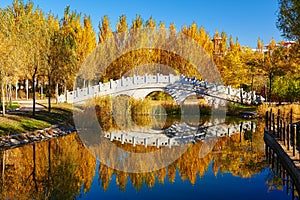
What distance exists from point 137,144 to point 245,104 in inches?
Answer: 593

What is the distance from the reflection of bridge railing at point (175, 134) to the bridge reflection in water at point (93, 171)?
146 cm

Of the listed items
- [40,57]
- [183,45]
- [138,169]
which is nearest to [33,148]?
[138,169]

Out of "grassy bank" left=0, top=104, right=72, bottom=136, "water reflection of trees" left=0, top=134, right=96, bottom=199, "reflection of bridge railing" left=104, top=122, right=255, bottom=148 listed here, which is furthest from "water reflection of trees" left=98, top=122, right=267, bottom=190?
"grassy bank" left=0, top=104, right=72, bottom=136

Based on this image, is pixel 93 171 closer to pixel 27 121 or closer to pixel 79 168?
pixel 79 168

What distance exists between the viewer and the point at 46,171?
9938 mm

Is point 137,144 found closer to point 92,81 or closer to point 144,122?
point 144,122

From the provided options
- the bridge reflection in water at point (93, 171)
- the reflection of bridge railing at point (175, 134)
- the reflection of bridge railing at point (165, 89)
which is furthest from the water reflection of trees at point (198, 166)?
the reflection of bridge railing at point (165, 89)

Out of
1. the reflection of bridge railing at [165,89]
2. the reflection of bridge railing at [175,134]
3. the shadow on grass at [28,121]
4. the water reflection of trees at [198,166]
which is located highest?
the reflection of bridge railing at [165,89]

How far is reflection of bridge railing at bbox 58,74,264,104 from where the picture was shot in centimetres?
2627

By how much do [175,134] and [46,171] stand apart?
373 inches

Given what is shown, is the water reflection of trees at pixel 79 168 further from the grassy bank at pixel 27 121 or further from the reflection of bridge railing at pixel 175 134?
the reflection of bridge railing at pixel 175 134

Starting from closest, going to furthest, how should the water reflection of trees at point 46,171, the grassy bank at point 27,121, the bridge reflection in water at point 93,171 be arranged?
the water reflection of trees at point 46,171, the bridge reflection in water at point 93,171, the grassy bank at point 27,121

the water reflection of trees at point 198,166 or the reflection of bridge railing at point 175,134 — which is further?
the reflection of bridge railing at point 175,134

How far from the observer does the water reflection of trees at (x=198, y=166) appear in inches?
385
